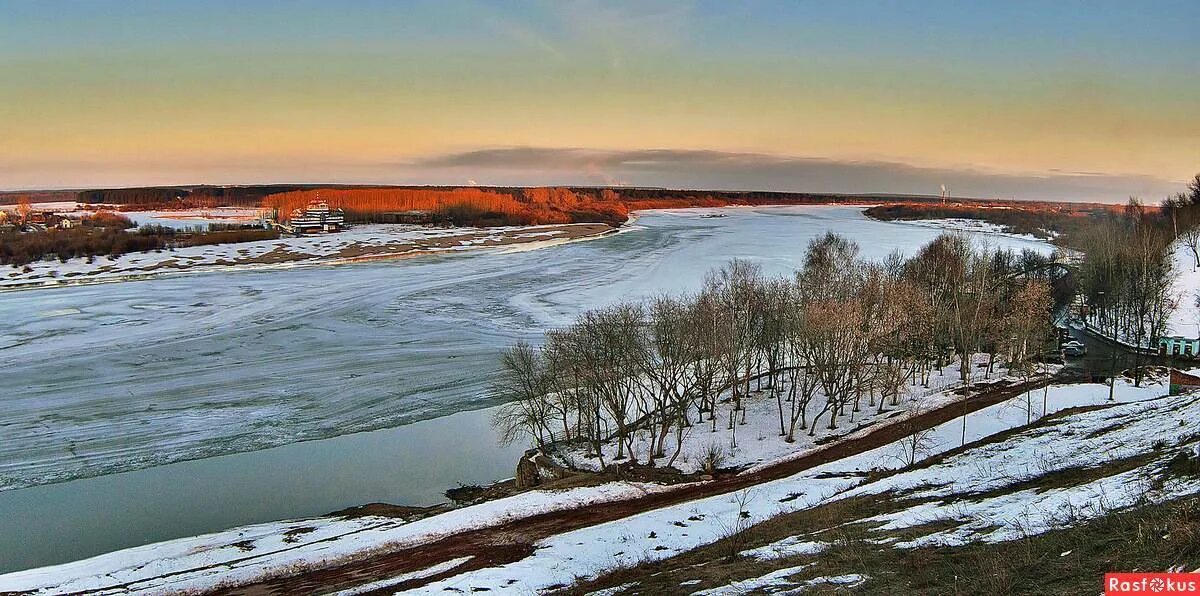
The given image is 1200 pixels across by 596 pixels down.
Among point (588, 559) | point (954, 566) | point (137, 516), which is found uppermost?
point (954, 566)

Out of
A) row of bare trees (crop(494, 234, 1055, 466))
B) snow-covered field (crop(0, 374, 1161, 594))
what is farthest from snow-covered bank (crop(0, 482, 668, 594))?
row of bare trees (crop(494, 234, 1055, 466))

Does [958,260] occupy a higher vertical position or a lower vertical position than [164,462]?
higher

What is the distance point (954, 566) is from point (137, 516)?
18.9 metres

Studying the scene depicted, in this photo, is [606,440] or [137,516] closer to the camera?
[137,516]

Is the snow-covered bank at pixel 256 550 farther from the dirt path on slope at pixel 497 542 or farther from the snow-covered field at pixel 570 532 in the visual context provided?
the dirt path on slope at pixel 497 542

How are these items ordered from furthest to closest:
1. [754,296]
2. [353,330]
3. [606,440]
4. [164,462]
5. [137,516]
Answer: [353,330]
[754,296]
[606,440]
[164,462]
[137,516]

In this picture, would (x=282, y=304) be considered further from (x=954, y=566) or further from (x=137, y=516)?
(x=954, y=566)

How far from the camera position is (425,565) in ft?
47.7

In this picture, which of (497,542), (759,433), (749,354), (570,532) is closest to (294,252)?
(749,354)

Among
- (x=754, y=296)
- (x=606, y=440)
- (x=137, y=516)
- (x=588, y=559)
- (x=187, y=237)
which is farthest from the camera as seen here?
(x=187, y=237)

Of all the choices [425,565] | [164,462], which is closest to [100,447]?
[164,462]

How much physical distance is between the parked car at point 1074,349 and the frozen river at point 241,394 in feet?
70.4

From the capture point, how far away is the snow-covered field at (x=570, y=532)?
13.1 meters

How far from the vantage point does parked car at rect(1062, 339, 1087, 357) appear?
1394 inches
